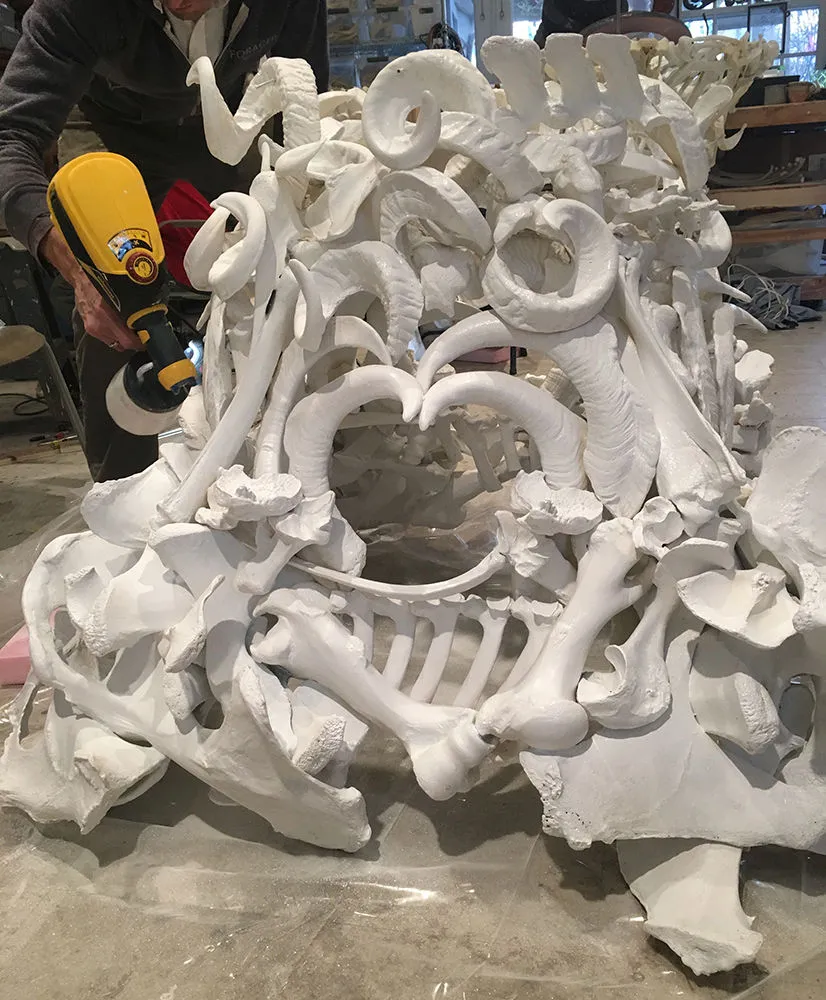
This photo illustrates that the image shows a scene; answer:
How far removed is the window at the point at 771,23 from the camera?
1.87 metres

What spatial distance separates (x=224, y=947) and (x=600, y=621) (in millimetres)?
481

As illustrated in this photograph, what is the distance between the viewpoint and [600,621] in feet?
2.53

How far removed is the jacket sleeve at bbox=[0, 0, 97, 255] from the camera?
48.3 inches

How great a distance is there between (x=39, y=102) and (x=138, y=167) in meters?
0.31

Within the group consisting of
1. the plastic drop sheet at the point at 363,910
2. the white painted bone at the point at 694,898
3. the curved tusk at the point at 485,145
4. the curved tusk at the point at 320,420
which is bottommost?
the plastic drop sheet at the point at 363,910

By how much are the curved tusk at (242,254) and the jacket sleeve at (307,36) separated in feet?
2.57

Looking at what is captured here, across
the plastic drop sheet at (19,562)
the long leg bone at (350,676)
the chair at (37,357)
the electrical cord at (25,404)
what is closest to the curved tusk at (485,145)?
the long leg bone at (350,676)

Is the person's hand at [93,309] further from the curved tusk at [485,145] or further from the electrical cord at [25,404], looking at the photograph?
the electrical cord at [25,404]

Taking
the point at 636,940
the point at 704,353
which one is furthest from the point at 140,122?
the point at 636,940

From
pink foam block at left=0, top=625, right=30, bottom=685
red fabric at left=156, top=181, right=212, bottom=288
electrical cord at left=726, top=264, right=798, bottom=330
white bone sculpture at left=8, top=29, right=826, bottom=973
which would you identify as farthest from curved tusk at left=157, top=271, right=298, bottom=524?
electrical cord at left=726, top=264, right=798, bottom=330

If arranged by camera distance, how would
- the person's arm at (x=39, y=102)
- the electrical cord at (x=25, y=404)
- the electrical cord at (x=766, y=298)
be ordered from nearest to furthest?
the person's arm at (x=39, y=102) < the electrical cord at (x=25, y=404) < the electrical cord at (x=766, y=298)

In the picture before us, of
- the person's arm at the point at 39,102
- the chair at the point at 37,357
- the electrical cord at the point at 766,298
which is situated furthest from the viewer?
the electrical cord at the point at 766,298

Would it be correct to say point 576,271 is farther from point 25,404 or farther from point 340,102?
point 25,404

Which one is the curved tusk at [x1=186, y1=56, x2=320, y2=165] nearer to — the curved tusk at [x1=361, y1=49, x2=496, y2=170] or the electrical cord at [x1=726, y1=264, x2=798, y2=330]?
the curved tusk at [x1=361, y1=49, x2=496, y2=170]
